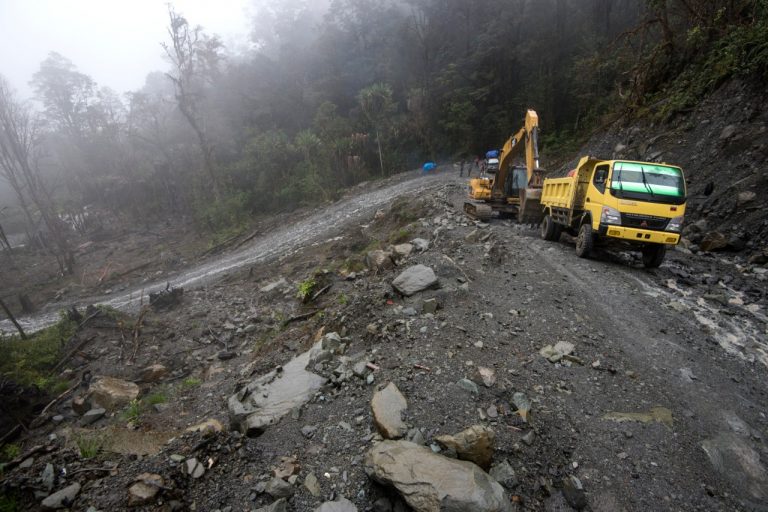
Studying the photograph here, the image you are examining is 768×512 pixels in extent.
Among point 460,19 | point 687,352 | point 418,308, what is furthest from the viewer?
point 460,19

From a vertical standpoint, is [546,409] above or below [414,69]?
below

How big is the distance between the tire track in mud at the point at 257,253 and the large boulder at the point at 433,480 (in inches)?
478

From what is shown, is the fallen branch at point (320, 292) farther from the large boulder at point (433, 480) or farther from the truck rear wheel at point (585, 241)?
the truck rear wheel at point (585, 241)

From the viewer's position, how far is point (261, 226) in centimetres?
2172

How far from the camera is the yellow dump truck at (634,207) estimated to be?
7.25 metres

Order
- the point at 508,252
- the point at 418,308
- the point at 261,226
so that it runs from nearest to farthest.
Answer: the point at 418,308, the point at 508,252, the point at 261,226

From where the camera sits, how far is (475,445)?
9.66ft

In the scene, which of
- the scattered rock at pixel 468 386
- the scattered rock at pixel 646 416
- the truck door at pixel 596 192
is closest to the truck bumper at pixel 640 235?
the truck door at pixel 596 192

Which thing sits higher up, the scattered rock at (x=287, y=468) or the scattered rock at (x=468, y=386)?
the scattered rock at (x=287, y=468)

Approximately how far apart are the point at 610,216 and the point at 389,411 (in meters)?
6.71

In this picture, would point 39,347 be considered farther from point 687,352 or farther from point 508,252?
point 687,352

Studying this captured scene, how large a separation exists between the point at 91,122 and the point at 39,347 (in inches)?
1601

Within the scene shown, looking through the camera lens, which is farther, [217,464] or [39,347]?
[39,347]

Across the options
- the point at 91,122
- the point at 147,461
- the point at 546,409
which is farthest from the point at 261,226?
the point at 91,122
